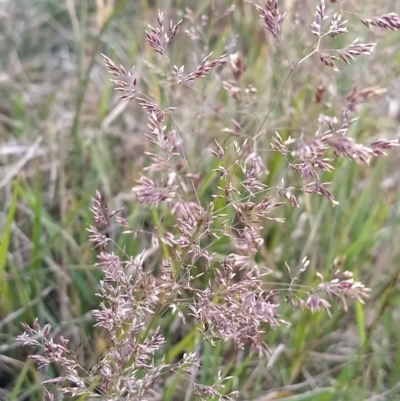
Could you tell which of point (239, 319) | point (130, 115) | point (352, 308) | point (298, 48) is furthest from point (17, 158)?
point (239, 319)

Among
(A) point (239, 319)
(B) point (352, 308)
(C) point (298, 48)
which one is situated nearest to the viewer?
(A) point (239, 319)

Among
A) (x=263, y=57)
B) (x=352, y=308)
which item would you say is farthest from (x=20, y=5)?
(x=352, y=308)

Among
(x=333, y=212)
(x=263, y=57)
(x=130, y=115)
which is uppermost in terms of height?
(x=263, y=57)

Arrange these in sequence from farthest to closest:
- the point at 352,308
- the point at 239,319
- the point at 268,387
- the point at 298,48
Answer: the point at 298,48, the point at 352,308, the point at 268,387, the point at 239,319

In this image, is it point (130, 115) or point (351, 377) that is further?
point (130, 115)

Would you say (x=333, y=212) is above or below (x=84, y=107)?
below

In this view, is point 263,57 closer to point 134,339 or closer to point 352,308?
point 352,308

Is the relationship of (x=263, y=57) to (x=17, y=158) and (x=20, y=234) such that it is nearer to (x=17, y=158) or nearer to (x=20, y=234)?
(x=17, y=158)
